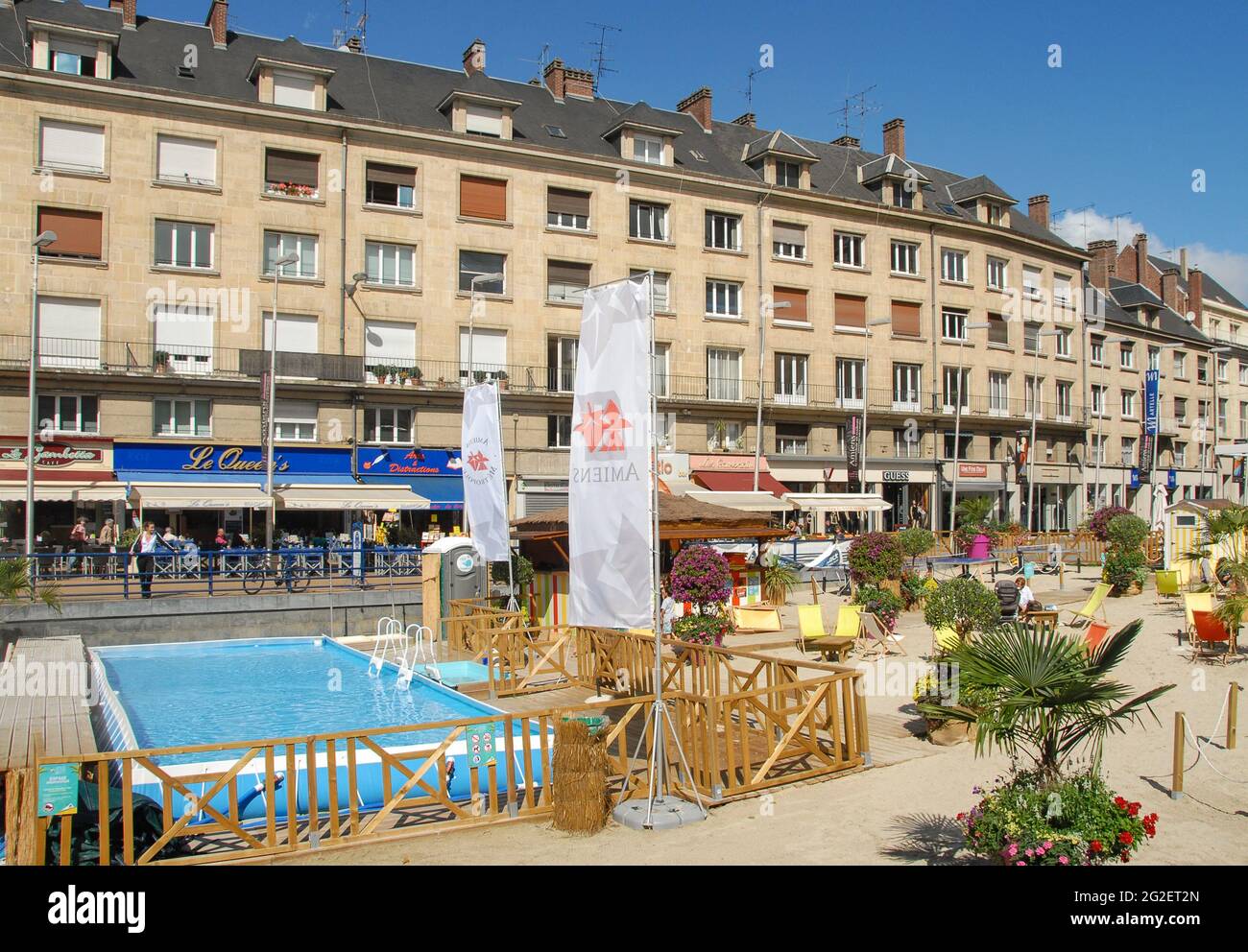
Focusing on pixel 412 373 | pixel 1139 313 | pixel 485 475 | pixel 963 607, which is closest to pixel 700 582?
pixel 485 475

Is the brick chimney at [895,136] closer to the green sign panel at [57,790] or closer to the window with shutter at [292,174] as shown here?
the window with shutter at [292,174]

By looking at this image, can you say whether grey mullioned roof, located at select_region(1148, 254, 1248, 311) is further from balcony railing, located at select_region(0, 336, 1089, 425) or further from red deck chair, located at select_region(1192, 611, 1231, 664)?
red deck chair, located at select_region(1192, 611, 1231, 664)

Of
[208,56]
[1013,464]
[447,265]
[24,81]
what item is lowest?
[1013,464]

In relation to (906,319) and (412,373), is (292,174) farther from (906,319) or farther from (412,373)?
(906,319)

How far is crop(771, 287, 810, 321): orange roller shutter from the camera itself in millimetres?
40500

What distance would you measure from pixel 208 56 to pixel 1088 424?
139ft

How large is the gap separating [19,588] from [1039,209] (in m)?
50.6

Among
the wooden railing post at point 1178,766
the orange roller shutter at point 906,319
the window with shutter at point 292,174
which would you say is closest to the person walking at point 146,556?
the window with shutter at point 292,174

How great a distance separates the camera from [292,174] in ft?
106

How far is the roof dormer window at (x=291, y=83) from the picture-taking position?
3212cm

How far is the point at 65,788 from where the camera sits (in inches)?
286
